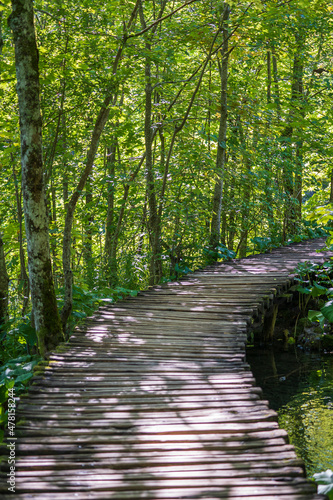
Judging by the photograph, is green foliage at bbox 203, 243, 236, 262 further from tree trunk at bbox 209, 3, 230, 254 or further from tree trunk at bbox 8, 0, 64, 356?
tree trunk at bbox 8, 0, 64, 356

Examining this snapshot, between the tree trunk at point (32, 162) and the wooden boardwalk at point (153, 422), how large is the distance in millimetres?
554

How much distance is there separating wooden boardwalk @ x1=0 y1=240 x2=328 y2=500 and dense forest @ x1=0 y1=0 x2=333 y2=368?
1.04 meters

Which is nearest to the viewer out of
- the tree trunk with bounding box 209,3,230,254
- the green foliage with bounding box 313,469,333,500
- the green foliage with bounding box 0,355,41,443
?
the green foliage with bounding box 313,469,333,500

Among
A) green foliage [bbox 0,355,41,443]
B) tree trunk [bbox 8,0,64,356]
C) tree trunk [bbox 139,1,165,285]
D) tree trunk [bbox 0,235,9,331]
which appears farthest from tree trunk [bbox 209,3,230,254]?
green foliage [bbox 0,355,41,443]

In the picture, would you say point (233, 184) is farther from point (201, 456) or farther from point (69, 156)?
point (201, 456)

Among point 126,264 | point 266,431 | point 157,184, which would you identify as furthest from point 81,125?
point 266,431

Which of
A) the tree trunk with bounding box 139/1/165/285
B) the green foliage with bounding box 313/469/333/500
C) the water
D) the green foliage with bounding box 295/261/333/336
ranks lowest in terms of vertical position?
the water

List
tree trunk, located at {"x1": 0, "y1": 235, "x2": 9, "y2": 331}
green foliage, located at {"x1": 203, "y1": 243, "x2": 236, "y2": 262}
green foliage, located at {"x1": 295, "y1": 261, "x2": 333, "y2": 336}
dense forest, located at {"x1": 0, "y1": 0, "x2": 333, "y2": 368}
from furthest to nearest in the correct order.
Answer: green foliage, located at {"x1": 203, "y1": 243, "x2": 236, "y2": 262} < tree trunk, located at {"x1": 0, "y1": 235, "x2": 9, "y2": 331} < dense forest, located at {"x1": 0, "y1": 0, "x2": 333, "y2": 368} < green foliage, located at {"x1": 295, "y1": 261, "x2": 333, "y2": 336}

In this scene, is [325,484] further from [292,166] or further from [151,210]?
[292,166]

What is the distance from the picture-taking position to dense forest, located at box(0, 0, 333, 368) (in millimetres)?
5090

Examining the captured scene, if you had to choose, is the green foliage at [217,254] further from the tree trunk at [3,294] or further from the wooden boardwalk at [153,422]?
the tree trunk at [3,294]

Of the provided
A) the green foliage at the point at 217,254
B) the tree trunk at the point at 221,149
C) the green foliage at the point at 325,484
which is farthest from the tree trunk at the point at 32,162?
the green foliage at the point at 217,254

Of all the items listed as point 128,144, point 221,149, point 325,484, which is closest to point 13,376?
point 325,484

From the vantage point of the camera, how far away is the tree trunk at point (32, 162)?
4.62 meters
